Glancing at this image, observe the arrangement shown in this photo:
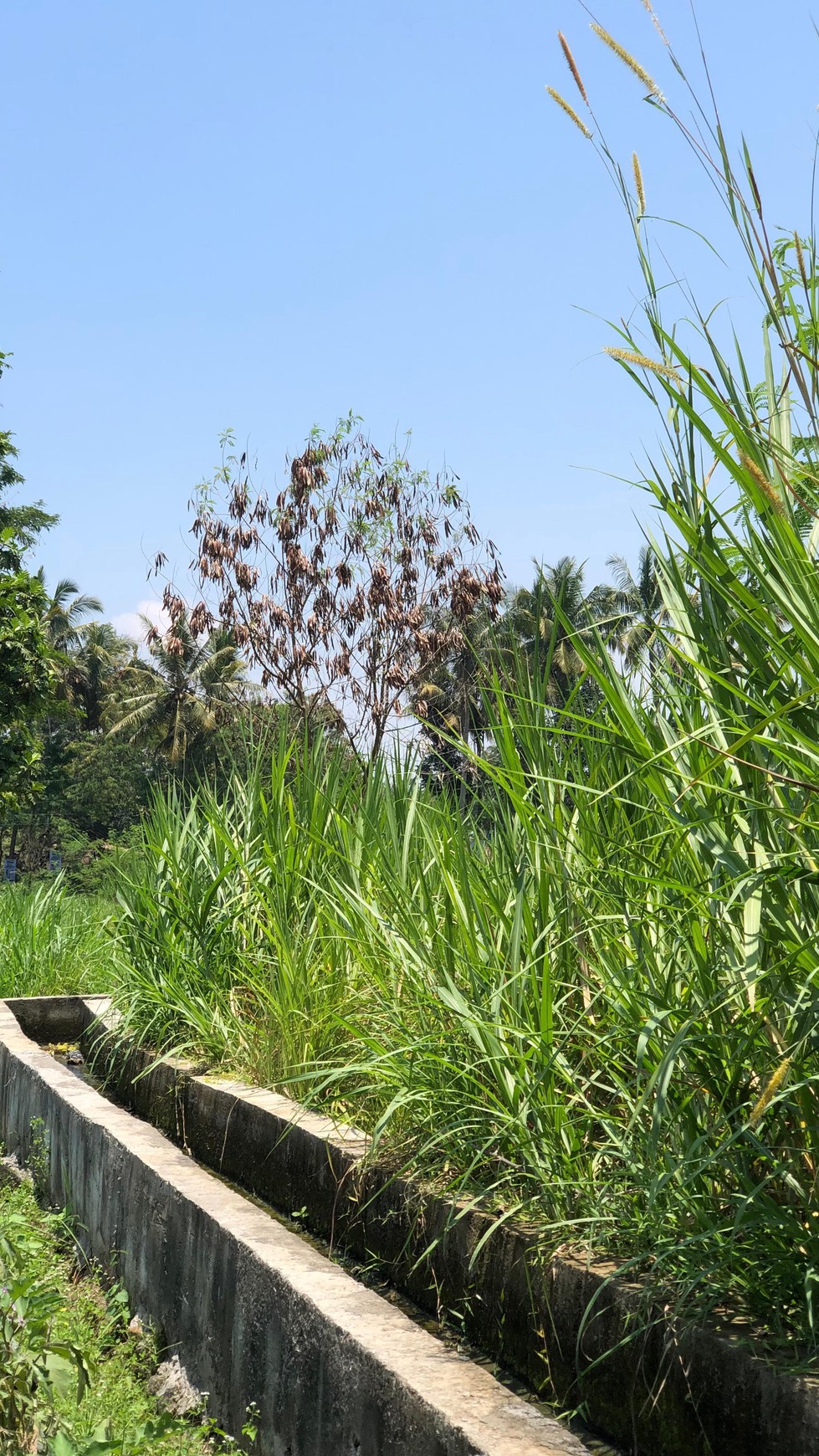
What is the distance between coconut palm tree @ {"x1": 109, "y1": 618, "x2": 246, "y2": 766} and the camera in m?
40.4

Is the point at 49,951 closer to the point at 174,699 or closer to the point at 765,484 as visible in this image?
the point at 765,484

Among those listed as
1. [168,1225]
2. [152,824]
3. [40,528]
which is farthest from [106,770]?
[168,1225]

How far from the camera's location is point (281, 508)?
1861cm

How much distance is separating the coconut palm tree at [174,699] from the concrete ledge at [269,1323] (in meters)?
35.7

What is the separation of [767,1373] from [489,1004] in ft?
3.57

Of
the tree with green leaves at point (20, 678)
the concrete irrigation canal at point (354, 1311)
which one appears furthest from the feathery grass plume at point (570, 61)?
the tree with green leaves at point (20, 678)

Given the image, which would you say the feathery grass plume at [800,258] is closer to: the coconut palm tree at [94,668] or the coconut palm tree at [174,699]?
the coconut palm tree at [174,699]

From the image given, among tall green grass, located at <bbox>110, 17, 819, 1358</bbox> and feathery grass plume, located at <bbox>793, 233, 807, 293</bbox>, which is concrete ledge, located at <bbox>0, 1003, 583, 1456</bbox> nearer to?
tall green grass, located at <bbox>110, 17, 819, 1358</bbox>

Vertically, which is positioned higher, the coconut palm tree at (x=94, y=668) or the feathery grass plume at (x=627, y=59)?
the coconut palm tree at (x=94, y=668)

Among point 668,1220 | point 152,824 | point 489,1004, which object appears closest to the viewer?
point 668,1220

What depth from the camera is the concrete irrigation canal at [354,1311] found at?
195 centimetres

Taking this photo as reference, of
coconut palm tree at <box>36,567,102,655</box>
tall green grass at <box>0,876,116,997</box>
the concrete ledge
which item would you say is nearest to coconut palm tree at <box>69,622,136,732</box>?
coconut palm tree at <box>36,567,102,655</box>

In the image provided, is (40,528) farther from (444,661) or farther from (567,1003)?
(567,1003)

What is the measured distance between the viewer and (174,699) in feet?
136
